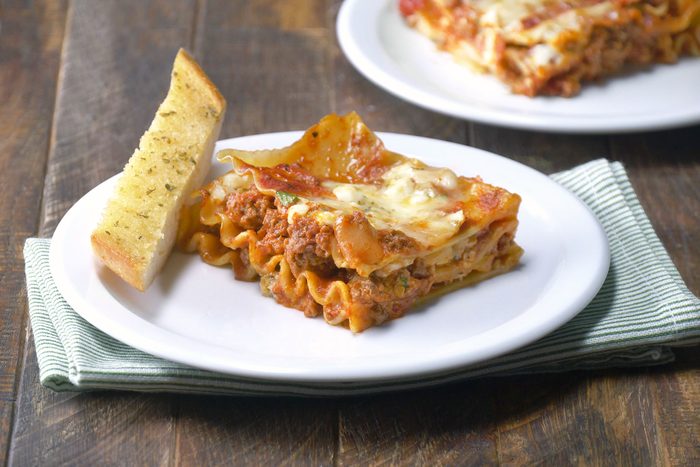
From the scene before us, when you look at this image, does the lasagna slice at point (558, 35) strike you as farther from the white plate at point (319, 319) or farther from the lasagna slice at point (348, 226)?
the lasagna slice at point (348, 226)

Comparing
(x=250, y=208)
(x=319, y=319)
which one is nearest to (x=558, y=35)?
(x=250, y=208)

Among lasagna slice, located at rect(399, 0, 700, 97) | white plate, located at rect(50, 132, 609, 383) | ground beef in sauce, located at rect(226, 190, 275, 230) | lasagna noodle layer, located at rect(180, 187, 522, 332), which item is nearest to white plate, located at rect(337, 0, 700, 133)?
lasagna slice, located at rect(399, 0, 700, 97)

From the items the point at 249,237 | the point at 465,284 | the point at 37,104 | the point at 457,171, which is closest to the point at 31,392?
the point at 249,237

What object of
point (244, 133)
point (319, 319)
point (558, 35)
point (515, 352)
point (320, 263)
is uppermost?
point (320, 263)

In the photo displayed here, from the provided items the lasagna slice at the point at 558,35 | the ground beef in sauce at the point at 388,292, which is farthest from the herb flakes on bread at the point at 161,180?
the lasagna slice at the point at 558,35

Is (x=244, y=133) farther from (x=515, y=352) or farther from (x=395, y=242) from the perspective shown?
(x=515, y=352)
